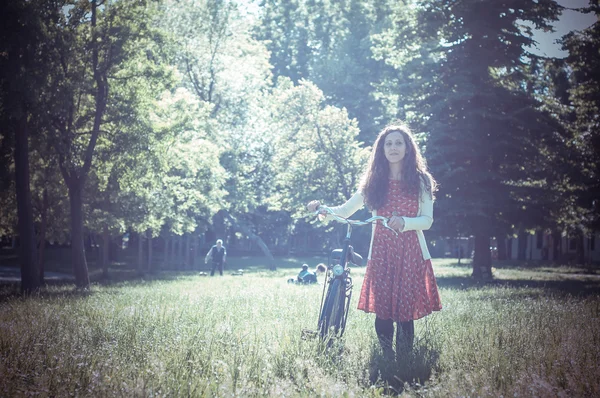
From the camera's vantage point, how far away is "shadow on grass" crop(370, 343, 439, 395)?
213 inches

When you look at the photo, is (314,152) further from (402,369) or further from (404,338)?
(402,369)

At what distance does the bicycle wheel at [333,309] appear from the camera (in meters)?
6.61

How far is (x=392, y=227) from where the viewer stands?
596 centimetres

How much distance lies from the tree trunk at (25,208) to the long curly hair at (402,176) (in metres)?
11.2

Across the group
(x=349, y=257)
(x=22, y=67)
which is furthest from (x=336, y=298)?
(x=22, y=67)

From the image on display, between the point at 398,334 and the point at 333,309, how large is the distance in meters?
0.68

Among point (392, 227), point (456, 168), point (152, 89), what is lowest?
point (392, 227)

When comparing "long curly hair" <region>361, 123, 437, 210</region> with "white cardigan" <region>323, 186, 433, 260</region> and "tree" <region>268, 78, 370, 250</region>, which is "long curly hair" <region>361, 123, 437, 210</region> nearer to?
"white cardigan" <region>323, 186, 433, 260</region>

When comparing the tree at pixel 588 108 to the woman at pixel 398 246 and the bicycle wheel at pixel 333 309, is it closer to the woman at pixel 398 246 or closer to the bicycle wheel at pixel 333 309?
the woman at pixel 398 246

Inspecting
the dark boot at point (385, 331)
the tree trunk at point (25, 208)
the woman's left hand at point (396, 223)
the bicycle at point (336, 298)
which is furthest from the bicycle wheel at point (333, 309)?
the tree trunk at point (25, 208)

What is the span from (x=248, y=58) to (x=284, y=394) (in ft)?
120

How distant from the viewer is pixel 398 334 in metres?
6.61

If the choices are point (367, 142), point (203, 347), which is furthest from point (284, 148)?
point (203, 347)

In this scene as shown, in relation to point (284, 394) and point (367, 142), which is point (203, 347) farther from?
point (367, 142)
